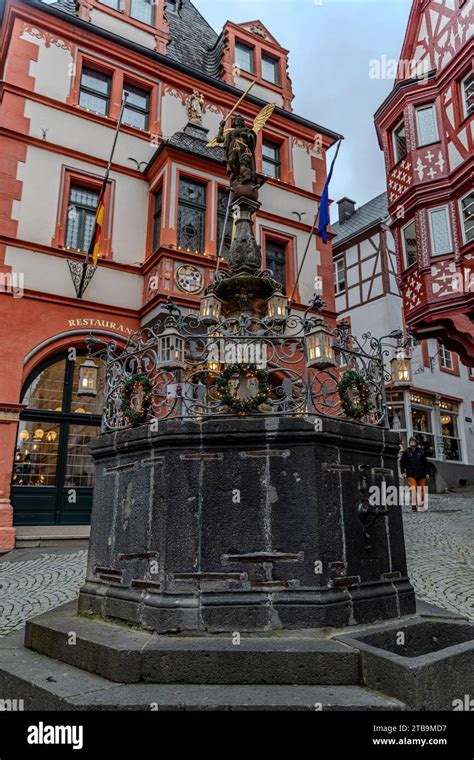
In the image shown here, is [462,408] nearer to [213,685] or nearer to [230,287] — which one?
[230,287]

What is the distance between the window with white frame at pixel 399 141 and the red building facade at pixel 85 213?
3612mm

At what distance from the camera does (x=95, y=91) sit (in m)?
16.0

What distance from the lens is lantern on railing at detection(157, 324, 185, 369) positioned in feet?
16.2

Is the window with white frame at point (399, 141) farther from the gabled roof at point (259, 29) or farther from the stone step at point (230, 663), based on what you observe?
the stone step at point (230, 663)

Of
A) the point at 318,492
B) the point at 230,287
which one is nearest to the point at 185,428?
the point at 318,492

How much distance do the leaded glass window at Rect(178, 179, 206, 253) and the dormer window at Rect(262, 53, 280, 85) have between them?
Answer: 7743mm

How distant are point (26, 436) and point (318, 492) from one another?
34.9ft

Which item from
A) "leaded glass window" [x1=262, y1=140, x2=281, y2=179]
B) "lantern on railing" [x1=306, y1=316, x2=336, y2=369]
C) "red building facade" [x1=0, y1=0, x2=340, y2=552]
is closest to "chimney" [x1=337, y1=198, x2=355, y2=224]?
"leaded glass window" [x1=262, y1=140, x2=281, y2=179]

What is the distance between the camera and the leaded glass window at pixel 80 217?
47.9 ft

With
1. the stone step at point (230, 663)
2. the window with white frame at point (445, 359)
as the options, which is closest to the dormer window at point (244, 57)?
the window with white frame at point (445, 359)

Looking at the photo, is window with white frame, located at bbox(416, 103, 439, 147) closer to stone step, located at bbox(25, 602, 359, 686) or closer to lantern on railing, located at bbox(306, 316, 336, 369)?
lantern on railing, located at bbox(306, 316, 336, 369)

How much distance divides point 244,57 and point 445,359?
1589cm

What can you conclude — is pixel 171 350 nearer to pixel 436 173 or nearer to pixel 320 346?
pixel 320 346

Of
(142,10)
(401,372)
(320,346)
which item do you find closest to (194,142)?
(142,10)
